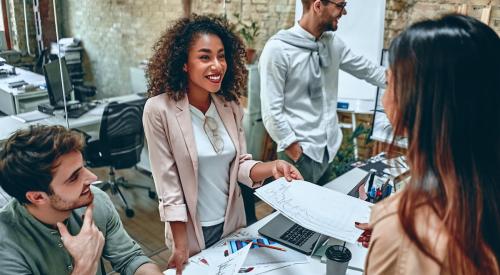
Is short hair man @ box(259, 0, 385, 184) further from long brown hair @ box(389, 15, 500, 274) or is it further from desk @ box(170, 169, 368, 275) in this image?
long brown hair @ box(389, 15, 500, 274)

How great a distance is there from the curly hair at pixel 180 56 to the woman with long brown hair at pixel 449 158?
1.02 meters

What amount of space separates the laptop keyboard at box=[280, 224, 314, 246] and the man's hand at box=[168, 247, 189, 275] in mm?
370

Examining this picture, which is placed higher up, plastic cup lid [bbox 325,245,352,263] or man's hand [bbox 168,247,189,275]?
plastic cup lid [bbox 325,245,352,263]

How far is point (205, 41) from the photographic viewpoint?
1.58m

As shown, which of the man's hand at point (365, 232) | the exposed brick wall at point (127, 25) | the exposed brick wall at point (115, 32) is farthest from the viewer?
the exposed brick wall at point (127, 25)

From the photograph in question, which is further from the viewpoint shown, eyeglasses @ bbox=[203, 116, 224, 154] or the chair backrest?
the chair backrest

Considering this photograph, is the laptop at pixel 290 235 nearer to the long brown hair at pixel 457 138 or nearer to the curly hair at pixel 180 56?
the curly hair at pixel 180 56

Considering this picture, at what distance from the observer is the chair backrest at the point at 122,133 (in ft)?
10.5

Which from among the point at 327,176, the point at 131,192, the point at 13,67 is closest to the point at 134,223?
the point at 131,192

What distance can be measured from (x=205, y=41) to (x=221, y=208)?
652 millimetres

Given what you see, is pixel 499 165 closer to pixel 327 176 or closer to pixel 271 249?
pixel 271 249

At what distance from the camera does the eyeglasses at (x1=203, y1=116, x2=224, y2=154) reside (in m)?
1.57

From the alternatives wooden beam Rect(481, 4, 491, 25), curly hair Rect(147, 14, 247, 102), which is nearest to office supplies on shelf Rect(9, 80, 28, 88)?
curly hair Rect(147, 14, 247, 102)

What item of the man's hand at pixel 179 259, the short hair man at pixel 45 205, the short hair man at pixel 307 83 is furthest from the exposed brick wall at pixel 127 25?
the man's hand at pixel 179 259
